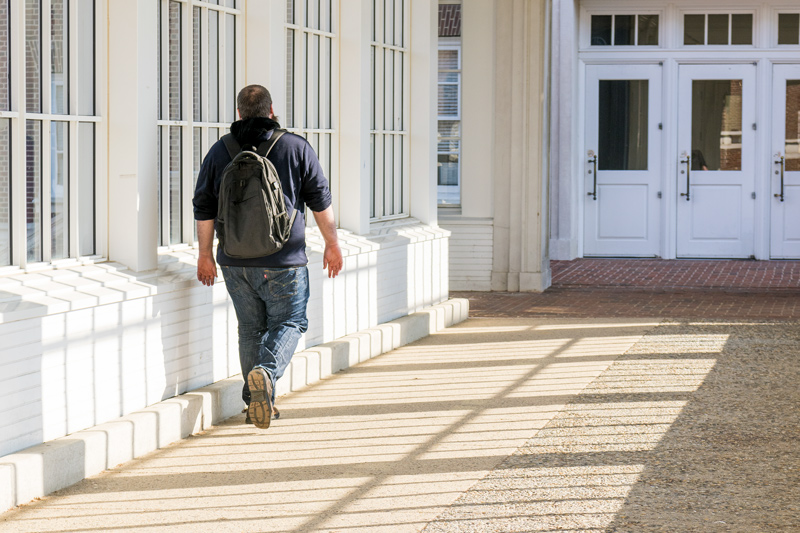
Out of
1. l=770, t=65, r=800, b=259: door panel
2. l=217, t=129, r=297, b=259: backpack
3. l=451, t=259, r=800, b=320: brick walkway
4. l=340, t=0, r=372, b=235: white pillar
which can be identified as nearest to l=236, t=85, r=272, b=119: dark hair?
l=217, t=129, r=297, b=259: backpack

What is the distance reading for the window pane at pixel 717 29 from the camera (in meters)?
14.8

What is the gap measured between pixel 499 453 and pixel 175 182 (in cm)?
218

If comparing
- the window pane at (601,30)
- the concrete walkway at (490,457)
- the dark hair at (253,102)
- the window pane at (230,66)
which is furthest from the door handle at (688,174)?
the dark hair at (253,102)

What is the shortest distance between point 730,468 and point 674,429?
735mm

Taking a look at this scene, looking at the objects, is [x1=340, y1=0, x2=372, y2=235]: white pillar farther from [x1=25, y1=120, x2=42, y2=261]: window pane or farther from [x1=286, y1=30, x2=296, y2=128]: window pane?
[x1=25, y1=120, x2=42, y2=261]: window pane

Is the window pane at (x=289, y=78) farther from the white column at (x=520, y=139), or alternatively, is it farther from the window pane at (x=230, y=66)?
the white column at (x=520, y=139)

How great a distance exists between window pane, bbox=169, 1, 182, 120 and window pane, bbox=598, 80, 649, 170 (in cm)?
1008

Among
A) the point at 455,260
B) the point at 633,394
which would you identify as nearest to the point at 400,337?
the point at 633,394

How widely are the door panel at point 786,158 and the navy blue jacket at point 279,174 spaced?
426 inches

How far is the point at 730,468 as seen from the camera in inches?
184

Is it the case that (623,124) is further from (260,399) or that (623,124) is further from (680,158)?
(260,399)

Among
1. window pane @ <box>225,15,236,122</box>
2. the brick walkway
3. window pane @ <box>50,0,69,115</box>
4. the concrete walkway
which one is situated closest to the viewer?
the concrete walkway

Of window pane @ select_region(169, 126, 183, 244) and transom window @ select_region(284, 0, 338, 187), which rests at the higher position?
transom window @ select_region(284, 0, 338, 187)

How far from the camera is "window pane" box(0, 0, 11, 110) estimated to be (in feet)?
14.7
